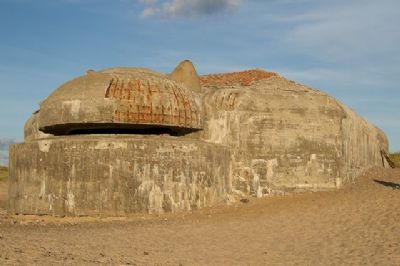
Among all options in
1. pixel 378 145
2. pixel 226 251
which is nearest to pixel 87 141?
pixel 226 251

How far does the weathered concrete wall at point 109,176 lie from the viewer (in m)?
10.4

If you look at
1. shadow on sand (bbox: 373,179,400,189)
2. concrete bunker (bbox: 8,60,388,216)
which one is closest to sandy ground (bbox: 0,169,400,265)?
concrete bunker (bbox: 8,60,388,216)

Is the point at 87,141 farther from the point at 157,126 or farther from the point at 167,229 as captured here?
the point at 167,229

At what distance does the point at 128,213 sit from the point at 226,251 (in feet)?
11.1

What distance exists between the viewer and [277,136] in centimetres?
1263

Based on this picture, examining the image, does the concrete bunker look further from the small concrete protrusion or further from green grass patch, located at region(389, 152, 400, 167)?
green grass patch, located at region(389, 152, 400, 167)

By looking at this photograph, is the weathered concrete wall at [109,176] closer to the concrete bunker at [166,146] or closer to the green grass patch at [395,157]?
the concrete bunker at [166,146]

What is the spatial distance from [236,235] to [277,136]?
446 cm

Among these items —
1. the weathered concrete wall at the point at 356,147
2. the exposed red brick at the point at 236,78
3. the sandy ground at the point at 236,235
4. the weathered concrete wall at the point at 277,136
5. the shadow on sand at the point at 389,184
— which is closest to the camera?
the sandy ground at the point at 236,235

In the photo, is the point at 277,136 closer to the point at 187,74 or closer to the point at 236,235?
the point at 187,74

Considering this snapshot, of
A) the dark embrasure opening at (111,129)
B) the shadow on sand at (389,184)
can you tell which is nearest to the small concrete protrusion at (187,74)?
the dark embrasure opening at (111,129)

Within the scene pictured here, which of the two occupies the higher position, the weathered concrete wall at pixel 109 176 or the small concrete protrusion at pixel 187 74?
the small concrete protrusion at pixel 187 74

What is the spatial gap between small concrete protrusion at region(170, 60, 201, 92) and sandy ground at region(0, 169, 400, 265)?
12.4ft

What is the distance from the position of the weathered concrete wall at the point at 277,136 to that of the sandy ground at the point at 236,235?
22.0 inches
